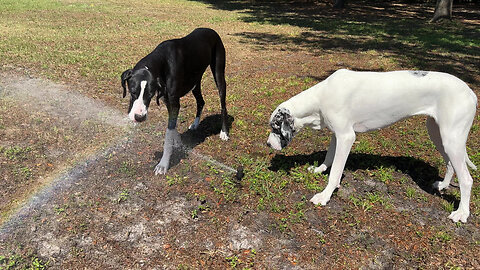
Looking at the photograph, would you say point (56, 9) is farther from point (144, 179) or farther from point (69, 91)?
point (144, 179)

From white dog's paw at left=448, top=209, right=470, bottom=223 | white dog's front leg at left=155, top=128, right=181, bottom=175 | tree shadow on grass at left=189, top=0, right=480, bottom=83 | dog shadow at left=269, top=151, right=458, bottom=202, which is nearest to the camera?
white dog's paw at left=448, top=209, right=470, bottom=223

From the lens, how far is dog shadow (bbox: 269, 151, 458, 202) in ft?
17.4

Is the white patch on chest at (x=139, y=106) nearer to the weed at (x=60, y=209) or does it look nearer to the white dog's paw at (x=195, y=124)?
the weed at (x=60, y=209)

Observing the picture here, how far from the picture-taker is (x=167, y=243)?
3951 millimetres

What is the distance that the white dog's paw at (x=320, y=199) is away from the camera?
461cm

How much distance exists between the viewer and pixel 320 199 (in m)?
4.63

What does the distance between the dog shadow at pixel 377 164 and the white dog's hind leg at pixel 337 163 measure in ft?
2.75

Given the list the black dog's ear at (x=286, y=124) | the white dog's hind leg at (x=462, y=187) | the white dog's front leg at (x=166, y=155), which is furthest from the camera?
the white dog's front leg at (x=166, y=155)

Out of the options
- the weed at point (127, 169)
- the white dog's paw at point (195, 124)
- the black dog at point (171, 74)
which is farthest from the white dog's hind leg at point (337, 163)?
the white dog's paw at point (195, 124)

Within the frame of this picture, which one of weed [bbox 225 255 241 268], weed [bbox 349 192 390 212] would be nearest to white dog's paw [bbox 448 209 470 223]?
weed [bbox 349 192 390 212]

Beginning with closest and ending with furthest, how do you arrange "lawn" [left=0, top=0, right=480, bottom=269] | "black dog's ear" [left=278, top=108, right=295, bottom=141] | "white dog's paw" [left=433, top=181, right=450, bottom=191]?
1. "lawn" [left=0, top=0, right=480, bottom=269]
2. "black dog's ear" [left=278, top=108, right=295, bottom=141]
3. "white dog's paw" [left=433, top=181, right=450, bottom=191]

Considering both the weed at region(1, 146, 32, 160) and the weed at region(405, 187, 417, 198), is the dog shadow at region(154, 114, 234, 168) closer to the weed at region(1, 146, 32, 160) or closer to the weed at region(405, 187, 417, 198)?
the weed at region(1, 146, 32, 160)

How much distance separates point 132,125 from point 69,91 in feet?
8.63

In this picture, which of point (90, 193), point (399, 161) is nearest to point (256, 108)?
point (399, 161)
